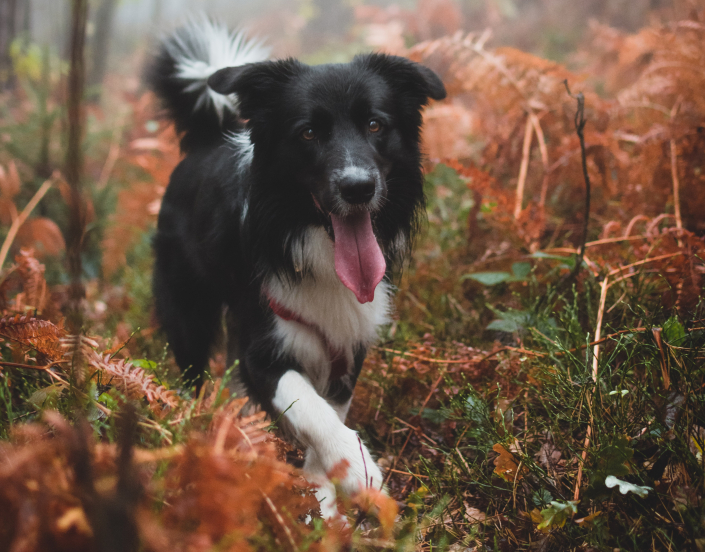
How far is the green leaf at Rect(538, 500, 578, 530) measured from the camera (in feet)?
5.60

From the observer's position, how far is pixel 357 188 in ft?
7.25

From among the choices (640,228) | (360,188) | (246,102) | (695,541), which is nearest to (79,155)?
(360,188)

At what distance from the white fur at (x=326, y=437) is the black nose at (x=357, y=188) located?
2.89 feet

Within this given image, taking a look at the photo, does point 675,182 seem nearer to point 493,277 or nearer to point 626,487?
point 493,277

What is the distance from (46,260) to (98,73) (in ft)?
26.7

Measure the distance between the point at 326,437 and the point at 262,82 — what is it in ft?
5.75

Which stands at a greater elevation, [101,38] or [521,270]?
[101,38]

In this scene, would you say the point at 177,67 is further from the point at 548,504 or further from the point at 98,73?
the point at 98,73

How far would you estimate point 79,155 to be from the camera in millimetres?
936

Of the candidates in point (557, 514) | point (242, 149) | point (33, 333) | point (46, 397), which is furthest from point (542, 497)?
point (242, 149)

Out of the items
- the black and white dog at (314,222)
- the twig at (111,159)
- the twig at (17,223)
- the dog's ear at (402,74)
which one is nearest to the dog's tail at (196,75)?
the black and white dog at (314,222)

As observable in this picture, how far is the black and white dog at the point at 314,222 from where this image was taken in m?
2.31

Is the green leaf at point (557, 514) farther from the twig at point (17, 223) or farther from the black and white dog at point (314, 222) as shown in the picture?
the twig at point (17, 223)

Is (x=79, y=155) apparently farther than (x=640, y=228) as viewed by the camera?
No
